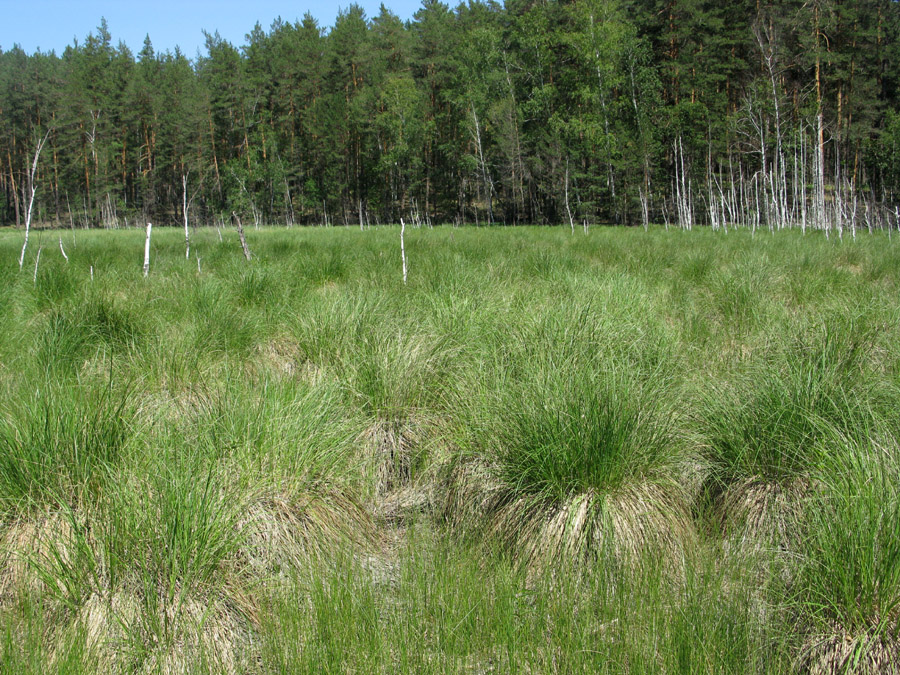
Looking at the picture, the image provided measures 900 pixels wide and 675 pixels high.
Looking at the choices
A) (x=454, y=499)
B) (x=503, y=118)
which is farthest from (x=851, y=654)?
(x=503, y=118)

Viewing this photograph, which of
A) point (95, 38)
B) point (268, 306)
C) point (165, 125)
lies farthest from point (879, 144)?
point (95, 38)

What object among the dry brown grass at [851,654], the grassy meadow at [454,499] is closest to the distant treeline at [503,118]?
the grassy meadow at [454,499]

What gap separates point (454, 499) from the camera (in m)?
3.49

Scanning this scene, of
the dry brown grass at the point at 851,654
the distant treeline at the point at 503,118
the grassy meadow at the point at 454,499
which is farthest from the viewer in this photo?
the distant treeline at the point at 503,118

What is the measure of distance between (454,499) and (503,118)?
123 feet

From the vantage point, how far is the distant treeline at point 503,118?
35.0 m

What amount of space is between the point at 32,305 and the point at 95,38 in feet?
229

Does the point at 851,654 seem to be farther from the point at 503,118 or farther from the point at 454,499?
the point at 503,118

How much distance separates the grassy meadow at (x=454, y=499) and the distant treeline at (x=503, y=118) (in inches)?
837

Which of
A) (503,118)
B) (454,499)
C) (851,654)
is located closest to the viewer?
(851,654)

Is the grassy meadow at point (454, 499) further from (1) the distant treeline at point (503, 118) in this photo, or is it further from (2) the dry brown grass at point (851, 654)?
(1) the distant treeline at point (503, 118)

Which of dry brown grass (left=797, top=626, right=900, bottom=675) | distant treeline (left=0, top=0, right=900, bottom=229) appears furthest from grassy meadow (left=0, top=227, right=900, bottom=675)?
distant treeline (left=0, top=0, right=900, bottom=229)

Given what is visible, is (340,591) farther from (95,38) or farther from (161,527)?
(95,38)

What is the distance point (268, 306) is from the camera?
258 inches
